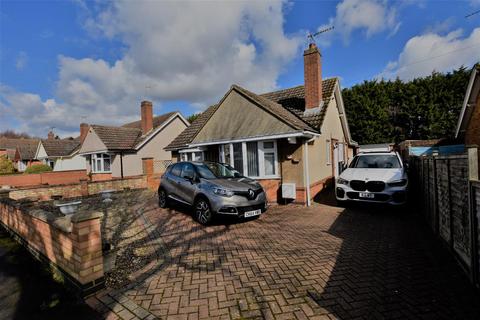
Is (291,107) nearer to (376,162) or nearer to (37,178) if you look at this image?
(376,162)

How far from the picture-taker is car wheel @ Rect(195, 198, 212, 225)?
21.4 ft

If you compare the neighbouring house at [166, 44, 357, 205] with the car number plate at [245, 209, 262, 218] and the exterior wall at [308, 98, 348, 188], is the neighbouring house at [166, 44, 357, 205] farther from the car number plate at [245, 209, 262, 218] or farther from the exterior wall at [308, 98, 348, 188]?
the car number plate at [245, 209, 262, 218]

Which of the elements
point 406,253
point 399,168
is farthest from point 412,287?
point 399,168

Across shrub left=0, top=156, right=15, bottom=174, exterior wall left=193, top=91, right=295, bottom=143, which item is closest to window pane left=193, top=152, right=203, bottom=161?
exterior wall left=193, top=91, right=295, bottom=143

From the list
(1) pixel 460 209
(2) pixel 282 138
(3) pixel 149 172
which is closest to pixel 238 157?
(2) pixel 282 138

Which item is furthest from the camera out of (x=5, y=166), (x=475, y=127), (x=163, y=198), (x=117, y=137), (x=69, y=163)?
(x=69, y=163)

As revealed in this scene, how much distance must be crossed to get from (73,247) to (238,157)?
7650 mm

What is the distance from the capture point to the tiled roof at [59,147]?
33097 mm

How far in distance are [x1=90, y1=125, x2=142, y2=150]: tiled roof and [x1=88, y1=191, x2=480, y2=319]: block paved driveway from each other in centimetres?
1680

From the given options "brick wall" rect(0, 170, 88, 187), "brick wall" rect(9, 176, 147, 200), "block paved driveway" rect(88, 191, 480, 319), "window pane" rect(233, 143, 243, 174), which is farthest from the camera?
"brick wall" rect(0, 170, 88, 187)

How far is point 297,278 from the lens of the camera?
3.66 meters

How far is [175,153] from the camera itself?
1508cm

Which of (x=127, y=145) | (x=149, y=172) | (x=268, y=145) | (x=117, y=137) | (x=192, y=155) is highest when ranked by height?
(x=117, y=137)

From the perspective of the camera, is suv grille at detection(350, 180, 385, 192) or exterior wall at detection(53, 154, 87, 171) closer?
suv grille at detection(350, 180, 385, 192)
